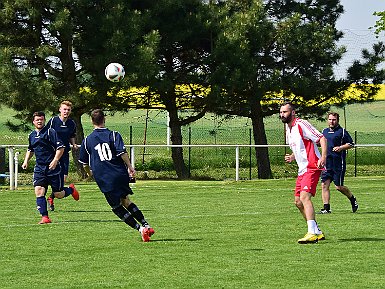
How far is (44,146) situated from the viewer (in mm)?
17281

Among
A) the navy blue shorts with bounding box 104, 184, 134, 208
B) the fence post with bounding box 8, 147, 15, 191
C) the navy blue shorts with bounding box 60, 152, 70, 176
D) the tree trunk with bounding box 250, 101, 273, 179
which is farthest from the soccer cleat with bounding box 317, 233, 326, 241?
the tree trunk with bounding box 250, 101, 273, 179

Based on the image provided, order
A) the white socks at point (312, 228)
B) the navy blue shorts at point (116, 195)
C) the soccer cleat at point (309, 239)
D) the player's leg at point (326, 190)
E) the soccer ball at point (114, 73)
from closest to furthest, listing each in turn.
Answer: the soccer cleat at point (309, 239)
the white socks at point (312, 228)
the navy blue shorts at point (116, 195)
the player's leg at point (326, 190)
the soccer ball at point (114, 73)

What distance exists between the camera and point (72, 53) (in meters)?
34.9

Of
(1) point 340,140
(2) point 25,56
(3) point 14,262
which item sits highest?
(2) point 25,56

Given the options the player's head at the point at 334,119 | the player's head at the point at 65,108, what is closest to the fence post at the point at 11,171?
the player's head at the point at 65,108

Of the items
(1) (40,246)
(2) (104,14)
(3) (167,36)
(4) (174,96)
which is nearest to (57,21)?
(2) (104,14)

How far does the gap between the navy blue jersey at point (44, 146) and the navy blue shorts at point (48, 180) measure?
0.12 metres

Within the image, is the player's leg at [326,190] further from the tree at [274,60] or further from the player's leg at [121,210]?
the tree at [274,60]

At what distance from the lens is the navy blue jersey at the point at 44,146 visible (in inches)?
676

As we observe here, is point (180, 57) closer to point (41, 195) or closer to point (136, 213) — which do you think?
point (41, 195)

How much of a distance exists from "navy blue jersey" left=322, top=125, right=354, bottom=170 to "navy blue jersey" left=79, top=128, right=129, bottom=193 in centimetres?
586

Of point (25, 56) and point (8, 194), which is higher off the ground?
point (25, 56)

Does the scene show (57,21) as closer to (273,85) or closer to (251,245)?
(273,85)

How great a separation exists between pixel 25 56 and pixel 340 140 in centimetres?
1724
